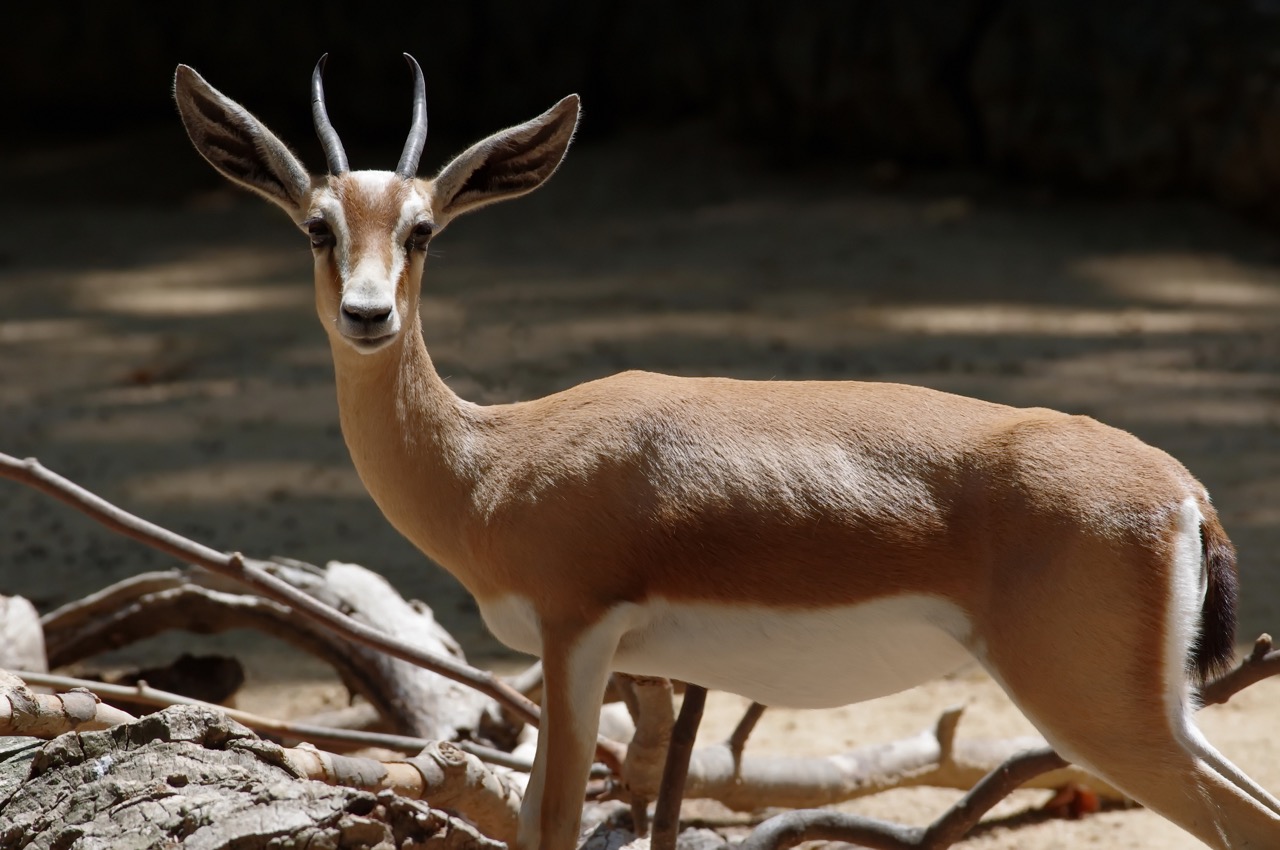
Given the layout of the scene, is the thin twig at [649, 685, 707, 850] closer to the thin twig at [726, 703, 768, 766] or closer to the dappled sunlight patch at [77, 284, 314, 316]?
the thin twig at [726, 703, 768, 766]

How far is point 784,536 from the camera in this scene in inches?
113

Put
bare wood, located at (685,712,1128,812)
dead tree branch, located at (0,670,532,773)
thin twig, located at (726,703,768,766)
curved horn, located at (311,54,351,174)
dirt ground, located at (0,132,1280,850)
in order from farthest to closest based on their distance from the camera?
dirt ground, located at (0,132,1280,850)
bare wood, located at (685,712,1128,812)
thin twig, located at (726,703,768,766)
dead tree branch, located at (0,670,532,773)
curved horn, located at (311,54,351,174)

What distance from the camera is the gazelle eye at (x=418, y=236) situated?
3.15 metres

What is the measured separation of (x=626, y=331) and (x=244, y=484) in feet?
12.0

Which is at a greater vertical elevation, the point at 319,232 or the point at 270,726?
the point at 319,232

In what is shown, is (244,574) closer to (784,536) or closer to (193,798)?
(193,798)

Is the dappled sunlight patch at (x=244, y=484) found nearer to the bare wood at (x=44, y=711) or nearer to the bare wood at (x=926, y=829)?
the bare wood at (x=44, y=711)

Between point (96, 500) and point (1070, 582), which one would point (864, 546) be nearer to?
point (1070, 582)

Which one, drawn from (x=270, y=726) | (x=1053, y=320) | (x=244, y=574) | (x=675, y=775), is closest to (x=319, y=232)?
(x=244, y=574)

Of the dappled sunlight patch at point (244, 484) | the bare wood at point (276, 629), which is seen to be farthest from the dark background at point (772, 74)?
the bare wood at point (276, 629)

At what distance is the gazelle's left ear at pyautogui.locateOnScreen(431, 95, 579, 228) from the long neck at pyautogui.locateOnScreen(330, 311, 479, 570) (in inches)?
11.1

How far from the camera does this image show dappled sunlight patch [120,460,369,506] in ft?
23.4

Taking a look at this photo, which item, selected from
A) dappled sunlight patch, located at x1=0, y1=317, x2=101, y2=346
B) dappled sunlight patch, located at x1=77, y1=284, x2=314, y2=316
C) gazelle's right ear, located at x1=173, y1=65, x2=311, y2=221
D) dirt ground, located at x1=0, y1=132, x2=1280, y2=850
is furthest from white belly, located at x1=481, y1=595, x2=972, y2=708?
dappled sunlight patch, located at x1=77, y1=284, x2=314, y2=316

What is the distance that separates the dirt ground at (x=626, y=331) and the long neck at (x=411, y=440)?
1.82 meters
